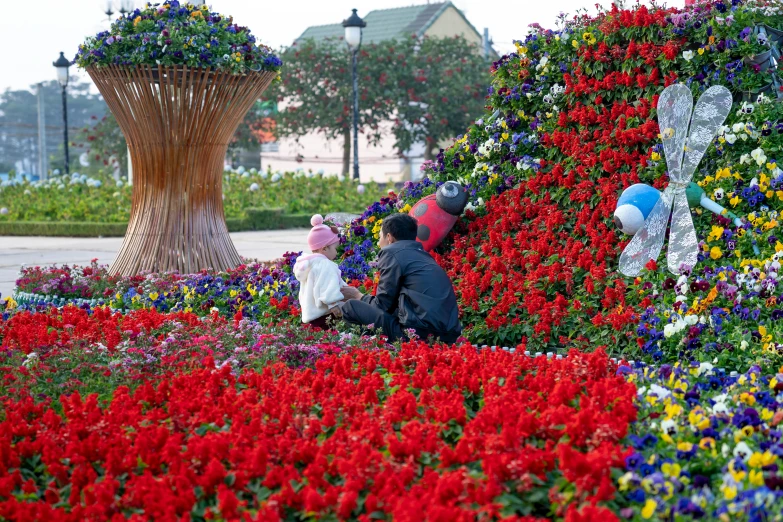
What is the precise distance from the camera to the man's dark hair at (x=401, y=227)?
17.1ft

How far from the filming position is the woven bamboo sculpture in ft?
24.9

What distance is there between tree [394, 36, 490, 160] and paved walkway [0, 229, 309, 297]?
9.37 meters

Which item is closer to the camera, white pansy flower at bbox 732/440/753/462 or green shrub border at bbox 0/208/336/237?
white pansy flower at bbox 732/440/753/462

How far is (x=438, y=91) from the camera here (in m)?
25.7

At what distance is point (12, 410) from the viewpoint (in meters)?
3.47

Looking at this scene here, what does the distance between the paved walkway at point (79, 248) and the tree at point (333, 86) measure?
29.8 ft

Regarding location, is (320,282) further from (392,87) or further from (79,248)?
(392,87)

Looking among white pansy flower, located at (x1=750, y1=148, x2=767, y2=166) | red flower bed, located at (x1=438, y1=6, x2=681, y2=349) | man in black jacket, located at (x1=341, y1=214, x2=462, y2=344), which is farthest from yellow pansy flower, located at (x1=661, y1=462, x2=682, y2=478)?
white pansy flower, located at (x1=750, y1=148, x2=767, y2=166)

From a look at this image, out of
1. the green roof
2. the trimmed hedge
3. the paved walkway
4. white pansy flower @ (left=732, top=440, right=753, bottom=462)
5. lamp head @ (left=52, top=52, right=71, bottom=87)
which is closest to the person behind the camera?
white pansy flower @ (left=732, top=440, right=753, bottom=462)

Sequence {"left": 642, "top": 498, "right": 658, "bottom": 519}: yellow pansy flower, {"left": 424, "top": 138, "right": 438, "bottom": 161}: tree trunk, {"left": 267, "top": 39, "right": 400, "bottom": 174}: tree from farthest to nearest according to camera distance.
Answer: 1. {"left": 424, "top": 138, "right": 438, "bottom": 161}: tree trunk
2. {"left": 267, "top": 39, "right": 400, "bottom": 174}: tree
3. {"left": 642, "top": 498, "right": 658, "bottom": 519}: yellow pansy flower

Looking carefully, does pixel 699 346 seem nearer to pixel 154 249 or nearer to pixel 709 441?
pixel 709 441

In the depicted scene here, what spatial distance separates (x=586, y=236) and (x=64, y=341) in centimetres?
320

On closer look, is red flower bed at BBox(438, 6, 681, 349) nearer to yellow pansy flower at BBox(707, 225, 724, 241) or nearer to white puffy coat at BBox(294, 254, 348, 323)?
yellow pansy flower at BBox(707, 225, 724, 241)

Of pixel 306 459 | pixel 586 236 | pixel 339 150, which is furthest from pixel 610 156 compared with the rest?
pixel 339 150
